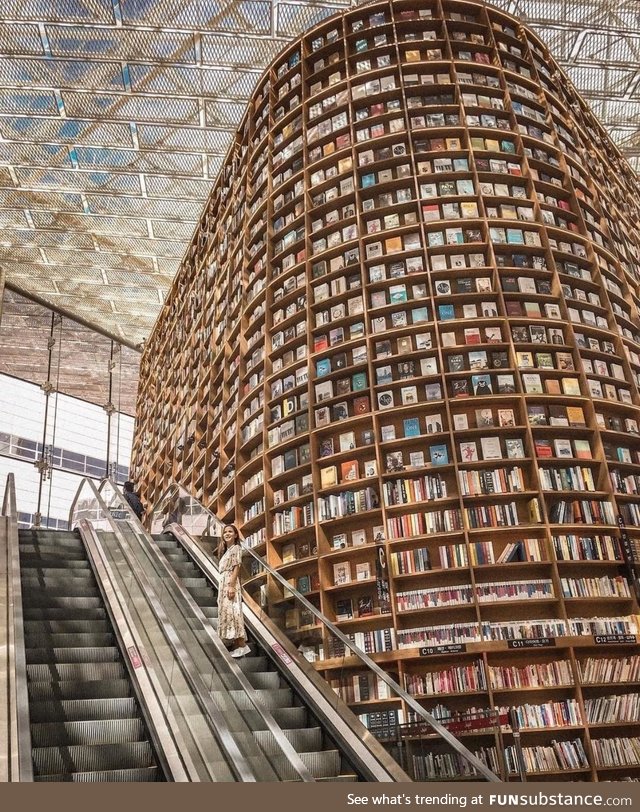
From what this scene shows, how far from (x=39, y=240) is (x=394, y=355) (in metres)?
10.7

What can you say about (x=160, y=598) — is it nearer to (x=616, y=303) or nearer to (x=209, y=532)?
(x=209, y=532)

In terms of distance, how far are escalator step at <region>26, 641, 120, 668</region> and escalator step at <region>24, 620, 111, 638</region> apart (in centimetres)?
28

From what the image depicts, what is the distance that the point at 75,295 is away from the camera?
16.7 meters

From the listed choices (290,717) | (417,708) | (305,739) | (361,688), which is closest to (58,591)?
(290,717)

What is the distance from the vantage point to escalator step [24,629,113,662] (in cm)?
484

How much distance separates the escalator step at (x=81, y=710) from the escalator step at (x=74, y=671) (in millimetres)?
215

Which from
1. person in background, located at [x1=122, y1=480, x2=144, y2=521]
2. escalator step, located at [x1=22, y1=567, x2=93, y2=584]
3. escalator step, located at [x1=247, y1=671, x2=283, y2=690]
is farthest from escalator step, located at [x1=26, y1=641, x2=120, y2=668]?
person in background, located at [x1=122, y1=480, x2=144, y2=521]

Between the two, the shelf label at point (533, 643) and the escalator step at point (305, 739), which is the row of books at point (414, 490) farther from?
the escalator step at point (305, 739)

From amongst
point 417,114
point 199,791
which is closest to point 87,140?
point 417,114

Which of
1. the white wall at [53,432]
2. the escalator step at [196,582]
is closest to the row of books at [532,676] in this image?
the escalator step at [196,582]

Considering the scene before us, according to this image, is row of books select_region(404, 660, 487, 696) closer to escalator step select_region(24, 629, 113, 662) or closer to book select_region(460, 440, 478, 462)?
book select_region(460, 440, 478, 462)

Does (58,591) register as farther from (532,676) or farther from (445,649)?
(532,676)

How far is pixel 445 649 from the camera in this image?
17.7 ft

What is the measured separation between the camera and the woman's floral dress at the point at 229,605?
4.95 meters
